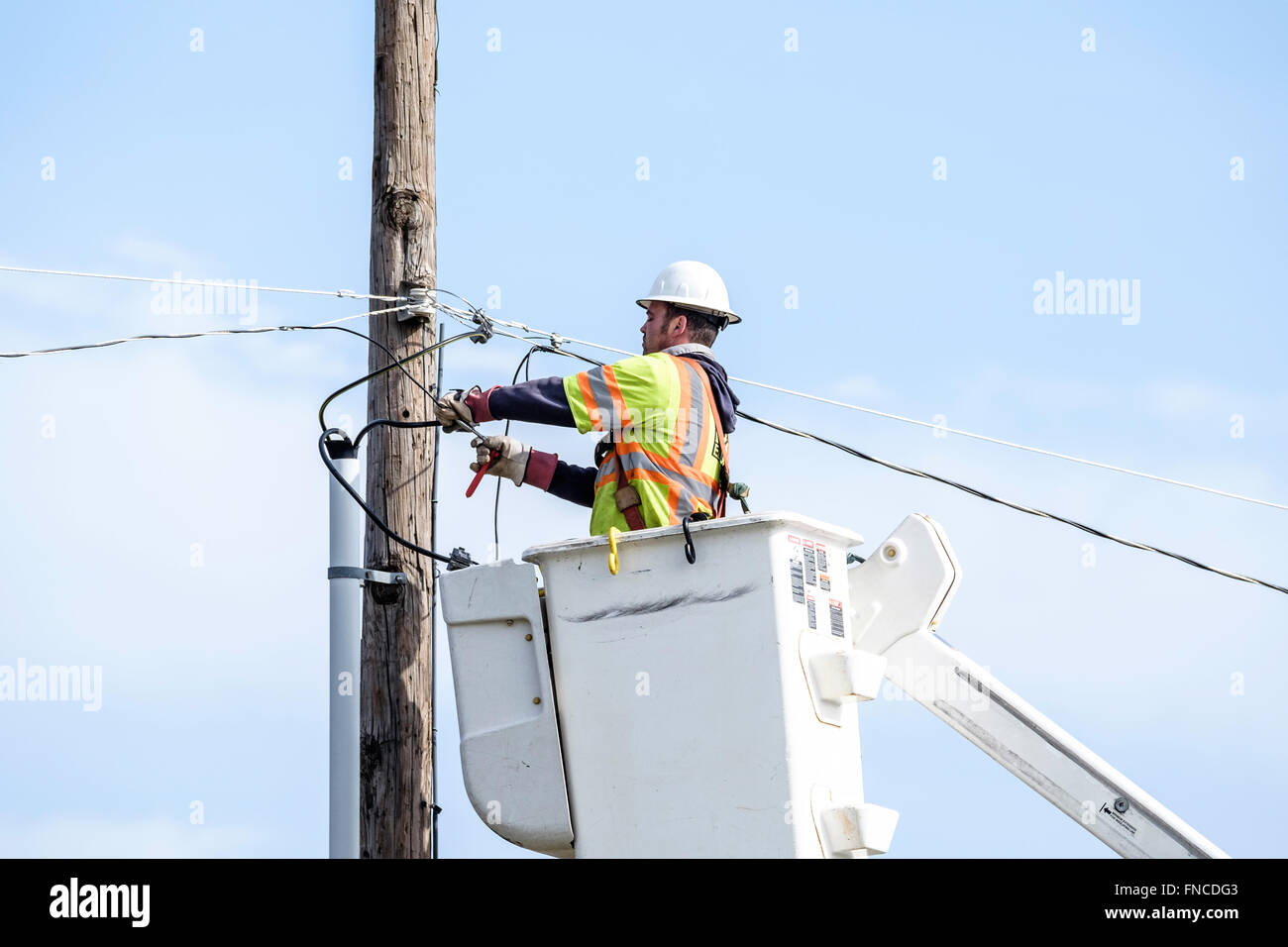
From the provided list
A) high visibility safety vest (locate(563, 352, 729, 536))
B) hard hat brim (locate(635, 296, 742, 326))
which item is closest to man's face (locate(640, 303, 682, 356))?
hard hat brim (locate(635, 296, 742, 326))

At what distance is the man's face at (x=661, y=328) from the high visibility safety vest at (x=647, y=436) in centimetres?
53

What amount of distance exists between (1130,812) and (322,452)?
3185mm

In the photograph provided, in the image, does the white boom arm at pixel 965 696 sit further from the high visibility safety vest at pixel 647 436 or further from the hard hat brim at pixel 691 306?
the hard hat brim at pixel 691 306

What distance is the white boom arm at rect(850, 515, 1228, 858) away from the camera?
553cm

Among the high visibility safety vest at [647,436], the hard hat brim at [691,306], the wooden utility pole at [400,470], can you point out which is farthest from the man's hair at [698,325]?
the wooden utility pole at [400,470]

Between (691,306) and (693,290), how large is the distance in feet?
0.19

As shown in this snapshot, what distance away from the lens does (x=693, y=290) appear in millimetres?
6328

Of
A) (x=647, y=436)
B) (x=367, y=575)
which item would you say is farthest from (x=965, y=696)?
(x=367, y=575)

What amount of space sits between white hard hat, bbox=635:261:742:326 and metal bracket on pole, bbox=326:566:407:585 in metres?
1.44

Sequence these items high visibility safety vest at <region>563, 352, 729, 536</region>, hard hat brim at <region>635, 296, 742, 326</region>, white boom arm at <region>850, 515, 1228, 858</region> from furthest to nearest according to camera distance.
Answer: hard hat brim at <region>635, 296, 742, 326</region> → high visibility safety vest at <region>563, 352, 729, 536</region> → white boom arm at <region>850, 515, 1228, 858</region>

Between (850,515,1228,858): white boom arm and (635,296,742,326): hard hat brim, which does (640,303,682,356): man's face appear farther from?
(850,515,1228,858): white boom arm

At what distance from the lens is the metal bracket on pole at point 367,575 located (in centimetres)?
658
